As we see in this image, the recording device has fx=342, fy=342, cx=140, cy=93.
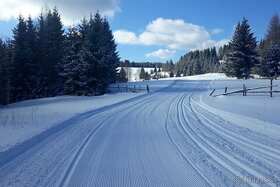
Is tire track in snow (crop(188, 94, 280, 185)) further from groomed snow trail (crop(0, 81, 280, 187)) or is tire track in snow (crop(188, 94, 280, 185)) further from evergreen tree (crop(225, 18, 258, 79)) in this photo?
evergreen tree (crop(225, 18, 258, 79))

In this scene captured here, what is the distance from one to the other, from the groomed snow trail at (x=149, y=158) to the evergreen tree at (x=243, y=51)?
4679 centimetres

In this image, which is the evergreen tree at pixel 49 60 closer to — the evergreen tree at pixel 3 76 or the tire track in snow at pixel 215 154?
the evergreen tree at pixel 3 76

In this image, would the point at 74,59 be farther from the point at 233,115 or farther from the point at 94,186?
the point at 94,186

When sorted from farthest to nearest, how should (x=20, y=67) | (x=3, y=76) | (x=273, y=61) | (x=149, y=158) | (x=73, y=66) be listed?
(x=273, y=61) < (x=20, y=67) < (x=73, y=66) < (x=3, y=76) < (x=149, y=158)

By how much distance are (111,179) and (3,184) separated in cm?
218

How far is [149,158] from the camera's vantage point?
904cm

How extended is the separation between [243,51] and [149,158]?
5336 centimetres

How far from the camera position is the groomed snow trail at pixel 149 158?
7133 mm

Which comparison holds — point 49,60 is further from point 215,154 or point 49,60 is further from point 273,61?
point 215,154

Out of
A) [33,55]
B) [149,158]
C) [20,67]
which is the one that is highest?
[33,55]

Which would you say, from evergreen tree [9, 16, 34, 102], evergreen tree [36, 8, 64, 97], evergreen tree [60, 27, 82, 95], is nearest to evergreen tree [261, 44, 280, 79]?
evergreen tree [60, 27, 82, 95]

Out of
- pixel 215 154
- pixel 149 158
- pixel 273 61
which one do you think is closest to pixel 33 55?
pixel 149 158

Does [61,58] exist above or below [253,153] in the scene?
above

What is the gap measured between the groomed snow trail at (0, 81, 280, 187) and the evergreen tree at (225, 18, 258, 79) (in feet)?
153
